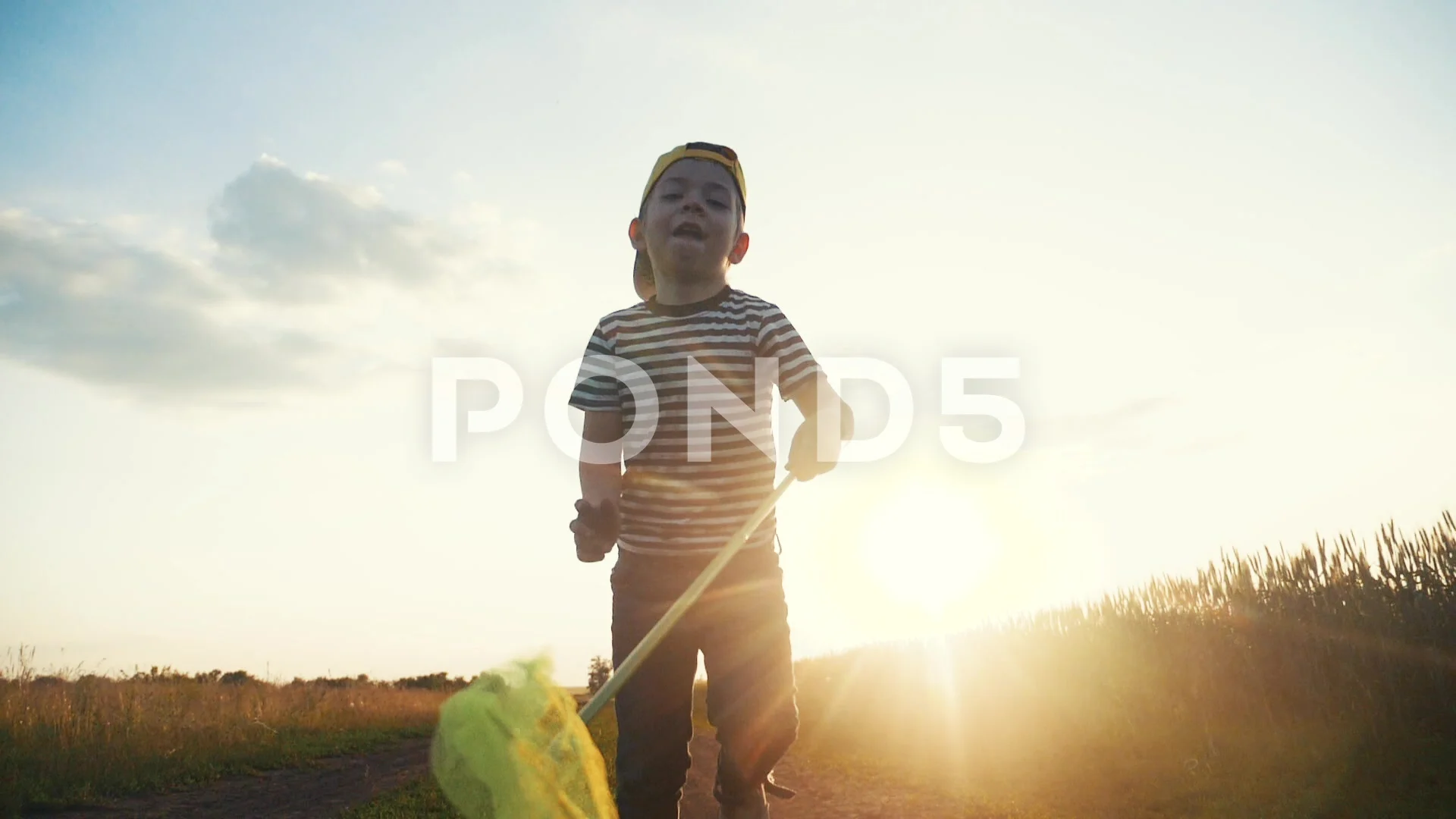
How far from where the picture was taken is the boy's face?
119 inches

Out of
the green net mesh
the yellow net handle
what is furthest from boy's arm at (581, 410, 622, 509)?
the green net mesh

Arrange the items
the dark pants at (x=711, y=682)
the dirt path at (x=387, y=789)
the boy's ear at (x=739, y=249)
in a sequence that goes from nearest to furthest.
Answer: the dark pants at (x=711, y=682)
the boy's ear at (x=739, y=249)
the dirt path at (x=387, y=789)

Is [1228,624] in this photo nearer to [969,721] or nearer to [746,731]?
[969,721]

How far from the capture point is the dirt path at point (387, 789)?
554cm

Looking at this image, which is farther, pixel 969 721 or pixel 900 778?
pixel 969 721

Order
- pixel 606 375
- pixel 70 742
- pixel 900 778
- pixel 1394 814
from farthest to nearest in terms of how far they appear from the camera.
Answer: pixel 70 742, pixel 900 778, pixel 1394 814, pixel 606 375

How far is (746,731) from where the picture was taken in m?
2.62

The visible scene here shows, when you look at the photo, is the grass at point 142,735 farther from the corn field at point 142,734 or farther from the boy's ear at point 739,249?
the boy's ear at point 739,249

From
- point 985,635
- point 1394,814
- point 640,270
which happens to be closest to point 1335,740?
point 1394,814

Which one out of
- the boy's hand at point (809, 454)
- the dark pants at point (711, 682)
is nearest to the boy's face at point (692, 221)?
the boy's hand at point (809, 454)

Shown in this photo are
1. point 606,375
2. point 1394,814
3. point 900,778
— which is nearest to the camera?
point 606,375

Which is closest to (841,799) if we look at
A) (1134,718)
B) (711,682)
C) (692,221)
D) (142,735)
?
(1134,718)

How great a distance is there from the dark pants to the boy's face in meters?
1.01

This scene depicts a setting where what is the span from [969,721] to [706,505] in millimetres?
6223
